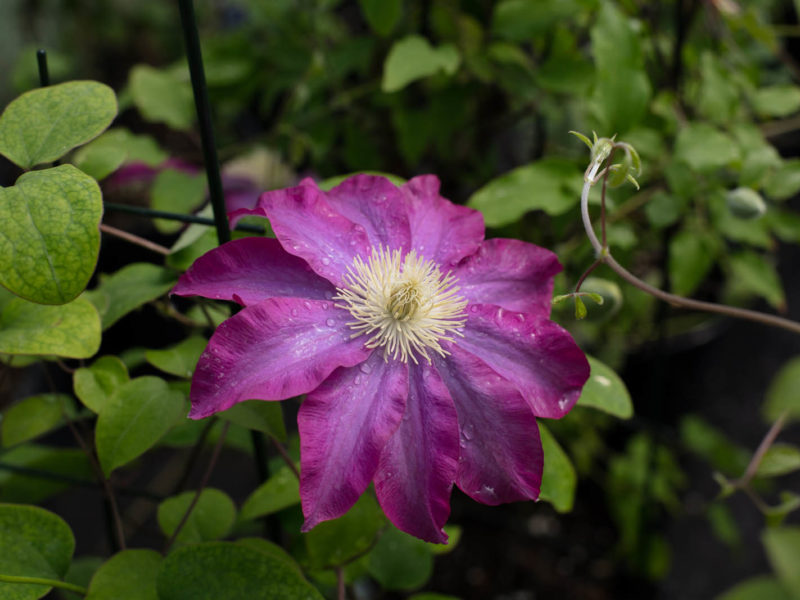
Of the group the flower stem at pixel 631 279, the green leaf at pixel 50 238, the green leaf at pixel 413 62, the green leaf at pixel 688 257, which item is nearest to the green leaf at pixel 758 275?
the green leaf at pixel 688 257

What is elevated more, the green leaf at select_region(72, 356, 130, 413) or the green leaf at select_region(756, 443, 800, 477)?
the green leaf at select_region(72, 356, 130, 413)

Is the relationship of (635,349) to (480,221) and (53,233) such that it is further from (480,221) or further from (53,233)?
(53,233)

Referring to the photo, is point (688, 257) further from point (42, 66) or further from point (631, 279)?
point (42, 66)

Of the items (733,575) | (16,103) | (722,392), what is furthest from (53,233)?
(722,392)

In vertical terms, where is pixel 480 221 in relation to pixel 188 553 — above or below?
above

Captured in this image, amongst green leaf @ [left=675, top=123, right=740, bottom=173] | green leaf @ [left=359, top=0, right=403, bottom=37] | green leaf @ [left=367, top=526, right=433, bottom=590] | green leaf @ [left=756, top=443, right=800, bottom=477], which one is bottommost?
green leaf @ [left=367, top=526, right=433, bottom=590]

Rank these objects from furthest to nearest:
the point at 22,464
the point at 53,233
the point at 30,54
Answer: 1. the point at 30,54
2. the point at 22,464
3. the point at 53,233

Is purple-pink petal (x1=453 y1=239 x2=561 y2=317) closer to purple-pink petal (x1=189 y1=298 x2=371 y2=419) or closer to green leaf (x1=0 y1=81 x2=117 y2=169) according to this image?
purple-pink petal (x1=189 y1=298 x2=371 y2=419)

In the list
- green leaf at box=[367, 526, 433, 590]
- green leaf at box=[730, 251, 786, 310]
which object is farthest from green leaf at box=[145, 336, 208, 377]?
green leaf at box=[730, 251, 786, 310]
